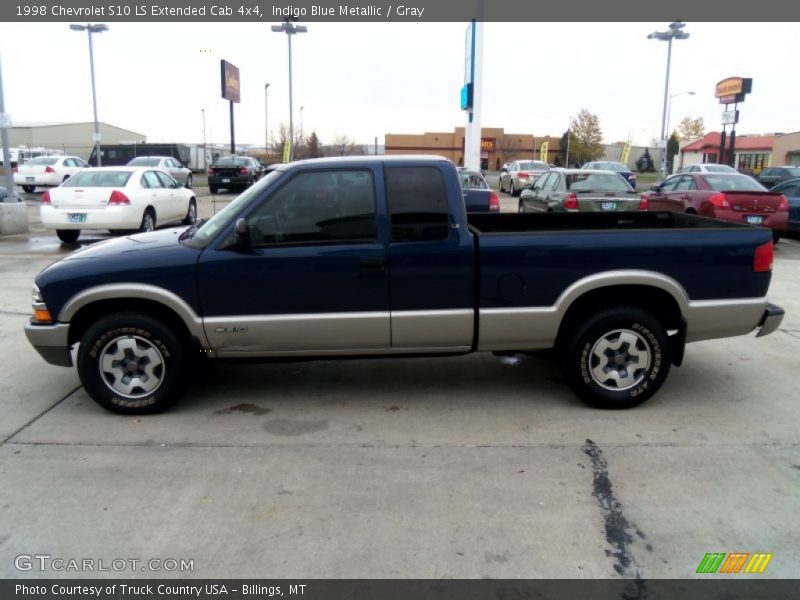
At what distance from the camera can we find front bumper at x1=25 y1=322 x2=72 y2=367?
4.76 meters

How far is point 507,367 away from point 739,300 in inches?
79.5

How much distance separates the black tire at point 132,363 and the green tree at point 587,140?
74.7m

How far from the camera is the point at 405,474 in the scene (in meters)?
4.00

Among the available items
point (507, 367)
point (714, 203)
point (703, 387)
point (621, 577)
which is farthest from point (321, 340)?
point (714, 203)

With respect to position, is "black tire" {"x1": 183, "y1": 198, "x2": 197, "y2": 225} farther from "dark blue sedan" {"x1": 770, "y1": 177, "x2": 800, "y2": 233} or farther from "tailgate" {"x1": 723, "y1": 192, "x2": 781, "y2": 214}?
"dark blue sedan" {"x1": 770, "y1": 177, "x2": 800, "y2": 233}

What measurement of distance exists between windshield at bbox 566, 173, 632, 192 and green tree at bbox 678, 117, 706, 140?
3576 inches

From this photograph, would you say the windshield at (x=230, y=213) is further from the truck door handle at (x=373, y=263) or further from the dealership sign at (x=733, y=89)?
the dealership sign at (x=733, y=89)

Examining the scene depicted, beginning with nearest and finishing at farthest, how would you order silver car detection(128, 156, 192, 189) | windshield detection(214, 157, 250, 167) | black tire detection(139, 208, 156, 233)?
black tire detection(139, 208, 156, 233)
silver car detection(128, 156, 192, 189)
windshield detection(214, 157, 250, 167)

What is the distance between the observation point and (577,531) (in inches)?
134

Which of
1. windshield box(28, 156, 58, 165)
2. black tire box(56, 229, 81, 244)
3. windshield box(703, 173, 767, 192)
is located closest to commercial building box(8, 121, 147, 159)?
windshield box(28, 156, 58, 165)

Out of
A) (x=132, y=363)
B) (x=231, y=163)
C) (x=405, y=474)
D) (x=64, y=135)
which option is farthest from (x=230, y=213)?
(x=64, y=135)

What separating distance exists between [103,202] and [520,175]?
1946 centimetres

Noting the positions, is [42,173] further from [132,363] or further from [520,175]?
[132,363]

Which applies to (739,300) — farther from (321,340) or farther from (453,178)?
(321,340)
